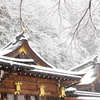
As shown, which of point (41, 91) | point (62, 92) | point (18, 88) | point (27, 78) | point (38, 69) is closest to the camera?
point (18, 88)

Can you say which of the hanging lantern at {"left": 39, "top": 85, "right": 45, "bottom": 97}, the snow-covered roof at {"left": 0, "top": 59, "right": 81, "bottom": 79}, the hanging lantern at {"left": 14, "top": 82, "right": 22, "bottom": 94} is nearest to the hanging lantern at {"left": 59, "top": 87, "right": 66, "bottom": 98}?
the snow-covered roof at {"left": 0, "top": 59, "right": 81, "bottom": 79}

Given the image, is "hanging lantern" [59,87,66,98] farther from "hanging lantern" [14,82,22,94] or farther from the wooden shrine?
"hanging lantern" [14,82,22,94]

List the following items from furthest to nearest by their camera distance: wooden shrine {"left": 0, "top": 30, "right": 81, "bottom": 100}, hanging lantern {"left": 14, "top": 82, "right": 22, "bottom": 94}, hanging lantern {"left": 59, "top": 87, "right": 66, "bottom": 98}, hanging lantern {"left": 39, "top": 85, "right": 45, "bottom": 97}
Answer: hanging lantern {"left": 59, "top": 87, "right": 66, "bottom": 98}, hanging lantern {"left": 39, "top": 85, "right": 45, "bottom": 97}, hanging lantern {"left": 14, "top": 82, "right": 22, "bottom": 94}, wooden shrine {"left": 0, "top": 30, "right": 81, "bottom": 100}

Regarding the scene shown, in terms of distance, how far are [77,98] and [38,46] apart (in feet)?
46.7

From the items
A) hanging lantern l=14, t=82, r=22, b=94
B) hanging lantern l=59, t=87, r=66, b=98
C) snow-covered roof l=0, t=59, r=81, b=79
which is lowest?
hanging lantern l=59, t=87, r=66, b=98

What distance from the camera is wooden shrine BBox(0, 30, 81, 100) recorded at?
7.89 meters

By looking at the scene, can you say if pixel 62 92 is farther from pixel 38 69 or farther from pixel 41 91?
pixel 38 69

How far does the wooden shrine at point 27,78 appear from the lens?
7893 millimetres

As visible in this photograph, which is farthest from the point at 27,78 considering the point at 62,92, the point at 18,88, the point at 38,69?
the point at 62,92

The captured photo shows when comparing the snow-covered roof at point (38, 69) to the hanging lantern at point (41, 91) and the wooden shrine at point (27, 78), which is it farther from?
the hanging lantern at point (41, 91)

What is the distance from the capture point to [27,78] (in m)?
9.11

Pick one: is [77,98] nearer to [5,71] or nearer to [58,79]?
[58,79]

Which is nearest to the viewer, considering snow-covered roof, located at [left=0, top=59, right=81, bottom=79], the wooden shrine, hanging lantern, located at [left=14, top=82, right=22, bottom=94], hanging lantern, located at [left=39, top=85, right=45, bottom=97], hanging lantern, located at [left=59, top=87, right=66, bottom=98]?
snow-covered roof, located at [left=0, top=59, right=81, bottom=79]

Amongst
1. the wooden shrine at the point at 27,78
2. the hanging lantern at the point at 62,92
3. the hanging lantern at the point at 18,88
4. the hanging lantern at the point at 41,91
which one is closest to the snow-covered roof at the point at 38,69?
the wooden shrine at the point at 27,78
